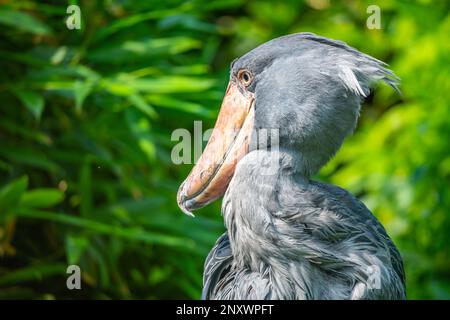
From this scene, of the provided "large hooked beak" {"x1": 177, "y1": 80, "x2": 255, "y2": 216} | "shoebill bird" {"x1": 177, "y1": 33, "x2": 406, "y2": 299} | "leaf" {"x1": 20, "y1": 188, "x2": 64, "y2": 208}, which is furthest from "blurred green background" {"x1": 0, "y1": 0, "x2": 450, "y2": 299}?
"shoebill bird" {"x1": 177, "y1": 33, "x2": 406, "y2": 299}

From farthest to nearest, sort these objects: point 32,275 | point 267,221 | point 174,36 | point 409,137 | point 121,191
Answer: point 409,137 < point 174,36 < point 121,191 < point 32,275 < point 267,221

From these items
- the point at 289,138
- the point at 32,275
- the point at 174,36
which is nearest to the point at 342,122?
the point at 289,138

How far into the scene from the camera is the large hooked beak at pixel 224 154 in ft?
6.10

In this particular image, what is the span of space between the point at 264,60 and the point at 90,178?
5.88ft

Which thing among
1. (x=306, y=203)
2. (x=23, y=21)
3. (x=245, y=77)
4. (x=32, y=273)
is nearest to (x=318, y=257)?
(x=306, y=203)

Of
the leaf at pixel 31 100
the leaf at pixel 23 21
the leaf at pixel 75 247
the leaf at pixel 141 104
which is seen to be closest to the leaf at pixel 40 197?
the leaf at pixel 75 247

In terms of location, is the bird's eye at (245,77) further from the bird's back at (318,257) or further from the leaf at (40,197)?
the leaf at (40,197)

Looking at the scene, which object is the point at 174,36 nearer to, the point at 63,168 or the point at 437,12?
the point at 63,168

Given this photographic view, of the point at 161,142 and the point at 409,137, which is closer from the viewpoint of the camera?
the point at 161,142

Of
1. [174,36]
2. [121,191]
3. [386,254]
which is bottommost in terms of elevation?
[386,254]

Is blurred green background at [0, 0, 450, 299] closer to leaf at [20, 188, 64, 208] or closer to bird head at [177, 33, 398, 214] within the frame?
leaf at [20, 188, 64, 208]

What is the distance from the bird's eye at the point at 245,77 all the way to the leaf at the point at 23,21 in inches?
60.9

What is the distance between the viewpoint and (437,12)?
14.1 feet

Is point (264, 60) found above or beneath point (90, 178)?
beneath
